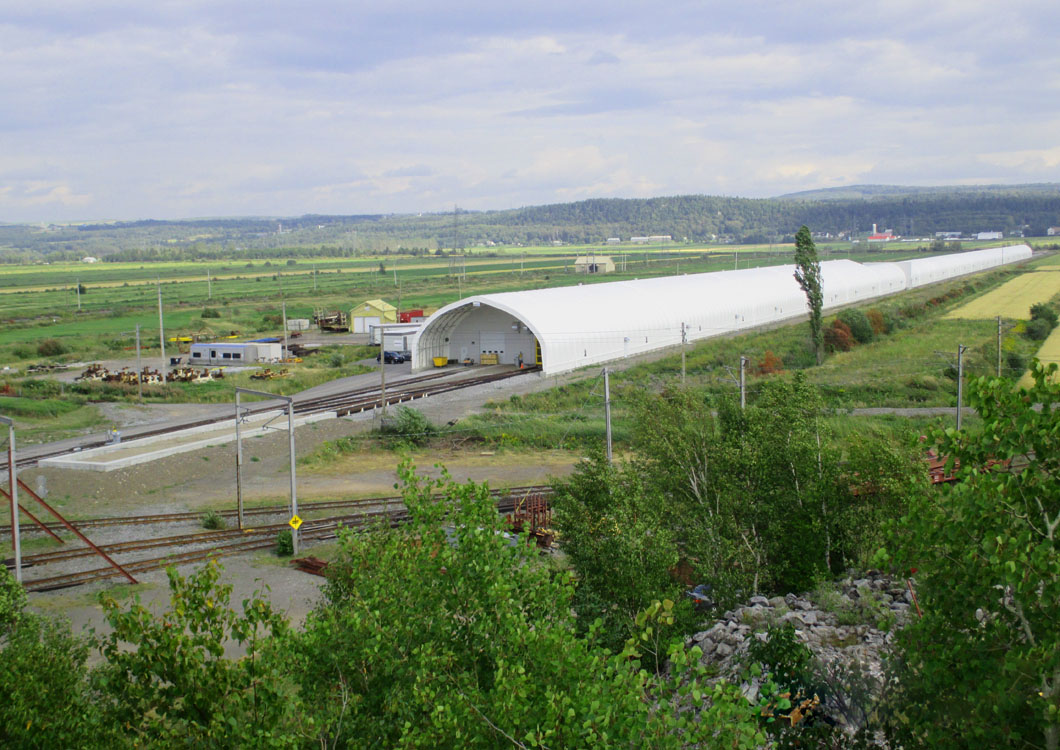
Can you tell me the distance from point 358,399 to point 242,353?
18.8 metres

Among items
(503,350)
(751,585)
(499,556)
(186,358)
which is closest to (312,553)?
(751,585)

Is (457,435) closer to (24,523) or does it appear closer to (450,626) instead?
(24,523)

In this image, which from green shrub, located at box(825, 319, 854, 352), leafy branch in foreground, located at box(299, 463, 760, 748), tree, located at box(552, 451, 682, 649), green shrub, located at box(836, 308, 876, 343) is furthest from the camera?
green shrub, located at box(836, 308, 876, 343)

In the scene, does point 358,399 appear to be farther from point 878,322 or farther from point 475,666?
point 878,322

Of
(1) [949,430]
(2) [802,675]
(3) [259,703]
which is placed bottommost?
(2) [802,675]

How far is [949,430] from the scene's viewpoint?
773 cm

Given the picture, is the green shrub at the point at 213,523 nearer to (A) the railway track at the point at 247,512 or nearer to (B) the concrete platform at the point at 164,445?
(A) the railway track at the point at 247,512

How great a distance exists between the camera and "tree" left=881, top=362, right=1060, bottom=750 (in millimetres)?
7164

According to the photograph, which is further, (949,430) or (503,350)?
(503,350)

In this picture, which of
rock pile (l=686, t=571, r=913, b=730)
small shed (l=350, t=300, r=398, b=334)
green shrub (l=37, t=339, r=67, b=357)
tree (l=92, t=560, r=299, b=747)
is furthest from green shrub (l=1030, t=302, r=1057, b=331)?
green shrub (l=37, t=339, r=67, b=357)

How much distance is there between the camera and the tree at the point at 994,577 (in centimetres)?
716

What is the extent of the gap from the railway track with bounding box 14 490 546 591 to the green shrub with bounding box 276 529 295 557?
0.66 meters

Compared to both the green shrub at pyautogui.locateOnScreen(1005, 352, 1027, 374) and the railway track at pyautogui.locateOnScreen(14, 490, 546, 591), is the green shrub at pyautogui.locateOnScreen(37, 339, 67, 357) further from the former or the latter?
the green shrub at pyautogui.locateOnScreen(1005, 352, 1027, 374)

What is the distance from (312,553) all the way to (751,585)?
36.4 ft
